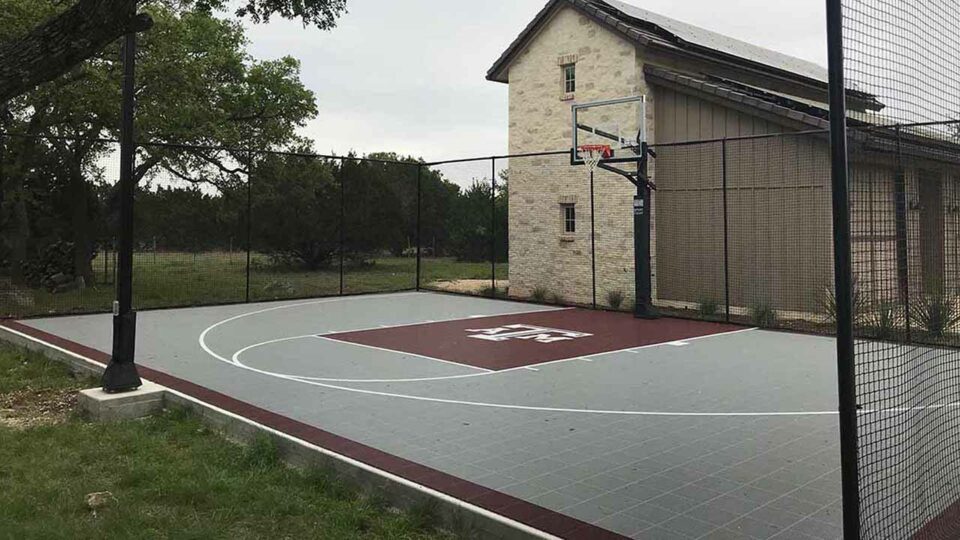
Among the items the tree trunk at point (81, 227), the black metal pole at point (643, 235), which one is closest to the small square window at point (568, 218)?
the black metal pole at point (643, 235)

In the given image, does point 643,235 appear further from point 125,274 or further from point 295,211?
point 295,211

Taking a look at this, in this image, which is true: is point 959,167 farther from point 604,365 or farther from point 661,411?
point 604,365

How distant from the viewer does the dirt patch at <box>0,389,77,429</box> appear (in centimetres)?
615

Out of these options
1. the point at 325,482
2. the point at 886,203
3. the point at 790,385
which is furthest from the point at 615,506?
the point at 790,385

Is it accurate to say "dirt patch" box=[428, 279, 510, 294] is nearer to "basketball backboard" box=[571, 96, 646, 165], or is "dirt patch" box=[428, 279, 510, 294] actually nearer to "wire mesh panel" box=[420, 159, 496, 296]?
"wire mesh panel" box=[420, 159, 496, 296]

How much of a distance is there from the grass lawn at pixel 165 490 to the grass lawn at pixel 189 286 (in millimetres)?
9238

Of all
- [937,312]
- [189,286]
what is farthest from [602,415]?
[189,286]

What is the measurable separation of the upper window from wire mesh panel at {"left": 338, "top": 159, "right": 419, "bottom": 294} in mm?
6682

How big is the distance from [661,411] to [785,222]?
27.2 feet

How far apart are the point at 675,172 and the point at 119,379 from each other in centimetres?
1153

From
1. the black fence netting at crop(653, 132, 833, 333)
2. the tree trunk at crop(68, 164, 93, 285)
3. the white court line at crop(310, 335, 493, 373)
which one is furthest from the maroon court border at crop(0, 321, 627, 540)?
the tree trunk at crop(68, 164, 93, 285)

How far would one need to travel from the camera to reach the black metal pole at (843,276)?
2.77 meters

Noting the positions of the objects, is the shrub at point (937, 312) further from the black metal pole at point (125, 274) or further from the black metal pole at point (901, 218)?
the black metal pole at point (125, 274)

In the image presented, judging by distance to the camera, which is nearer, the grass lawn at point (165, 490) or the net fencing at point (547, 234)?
the grass lawn at point (165, 490)
